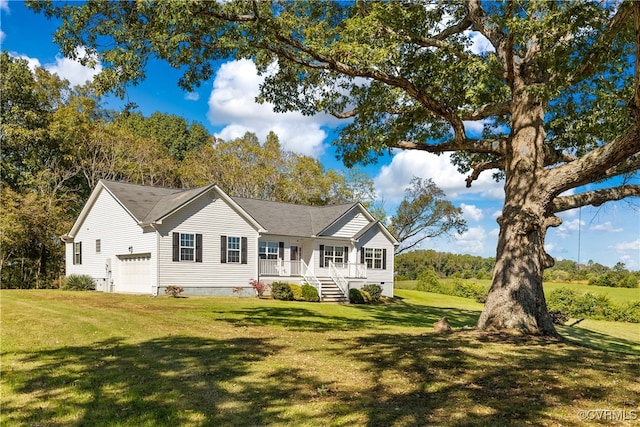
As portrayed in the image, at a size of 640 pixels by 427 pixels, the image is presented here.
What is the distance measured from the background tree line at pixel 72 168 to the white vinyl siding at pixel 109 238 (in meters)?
4.70

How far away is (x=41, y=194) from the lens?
35.1 m

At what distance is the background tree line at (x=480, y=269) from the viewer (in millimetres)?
41344

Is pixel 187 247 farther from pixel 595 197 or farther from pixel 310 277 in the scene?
pixel 595 197

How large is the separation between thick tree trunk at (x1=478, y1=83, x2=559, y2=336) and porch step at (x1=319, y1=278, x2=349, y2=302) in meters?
17.7

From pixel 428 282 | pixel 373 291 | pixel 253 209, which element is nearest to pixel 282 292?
pixel 253 209

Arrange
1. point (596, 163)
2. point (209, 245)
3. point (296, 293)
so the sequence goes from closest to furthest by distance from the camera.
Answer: point (596, 163) → point (209, 245) → point (296, 293)

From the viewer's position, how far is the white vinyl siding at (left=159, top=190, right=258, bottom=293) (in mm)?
24734

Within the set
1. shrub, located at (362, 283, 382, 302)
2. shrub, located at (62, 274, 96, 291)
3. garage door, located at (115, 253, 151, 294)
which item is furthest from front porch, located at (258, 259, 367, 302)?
shrub, located at (62, 274, 96, 291)

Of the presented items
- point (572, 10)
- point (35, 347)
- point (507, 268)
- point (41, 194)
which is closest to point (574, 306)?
point (507, 268)

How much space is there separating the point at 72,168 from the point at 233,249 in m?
18.9

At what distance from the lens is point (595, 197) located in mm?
12172

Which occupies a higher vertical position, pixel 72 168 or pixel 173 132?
pixel 173 132

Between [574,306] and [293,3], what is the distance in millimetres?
28488

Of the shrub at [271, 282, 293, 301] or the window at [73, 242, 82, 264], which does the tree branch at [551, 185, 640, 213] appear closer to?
the shrub at [271, 282, 293, 301]
